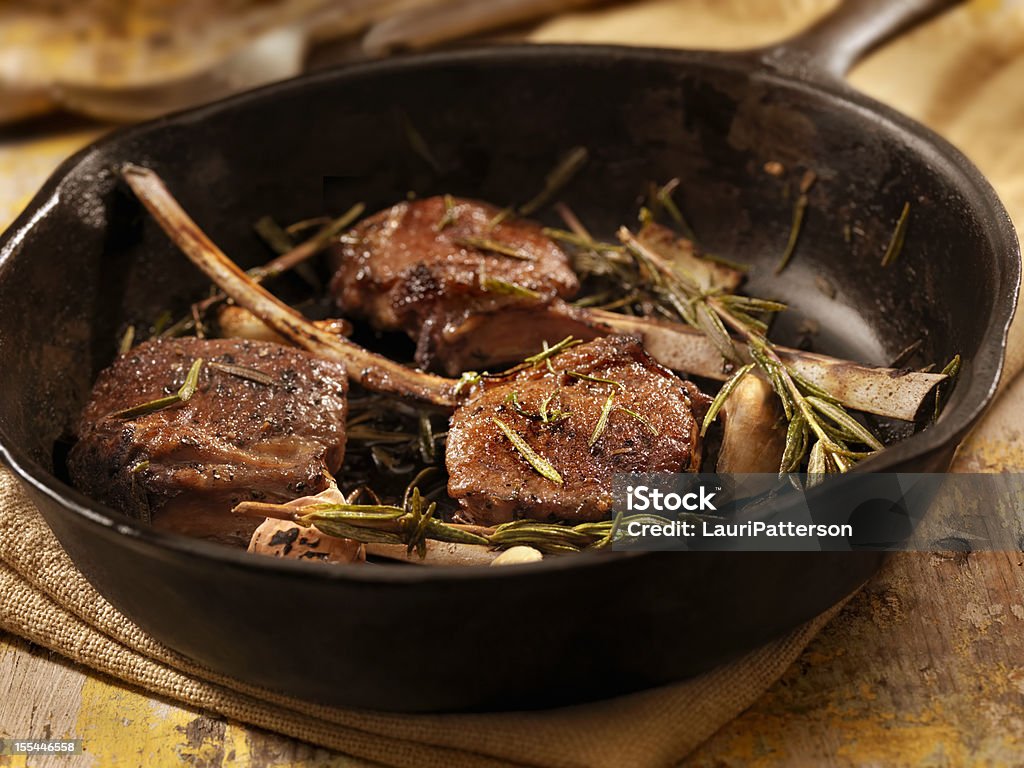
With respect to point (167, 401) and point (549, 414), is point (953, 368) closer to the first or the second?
point (549, 414)

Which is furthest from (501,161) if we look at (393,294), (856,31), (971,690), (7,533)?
(971,690)

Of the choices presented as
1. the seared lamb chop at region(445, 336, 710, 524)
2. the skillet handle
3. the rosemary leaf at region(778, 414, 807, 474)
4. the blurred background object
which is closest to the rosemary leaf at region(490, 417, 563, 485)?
the seared lamb chop at region(445, 336, 710, 524)

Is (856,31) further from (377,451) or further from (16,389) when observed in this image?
(16,389)

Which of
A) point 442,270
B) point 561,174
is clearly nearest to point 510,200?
point 561,174

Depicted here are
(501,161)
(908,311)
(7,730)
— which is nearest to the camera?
(7,730)

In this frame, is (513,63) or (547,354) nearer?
(547,354)

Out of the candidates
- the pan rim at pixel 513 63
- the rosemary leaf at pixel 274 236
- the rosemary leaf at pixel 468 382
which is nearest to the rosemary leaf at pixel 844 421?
the pan rim at pixel 513 63
